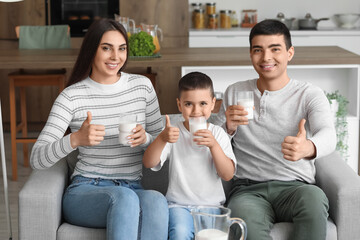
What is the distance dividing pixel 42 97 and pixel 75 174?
3394mm

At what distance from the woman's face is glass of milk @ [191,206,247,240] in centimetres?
90

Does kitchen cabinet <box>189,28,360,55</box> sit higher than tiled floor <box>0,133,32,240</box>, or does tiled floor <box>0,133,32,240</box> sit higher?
kitchen cabinet <box>189,28,360,55</box>

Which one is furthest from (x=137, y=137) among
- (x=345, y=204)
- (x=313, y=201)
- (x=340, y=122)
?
(x=340, y=122)

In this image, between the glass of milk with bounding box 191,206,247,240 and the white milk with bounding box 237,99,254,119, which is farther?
the white milk with bounding box 237,99,254,119

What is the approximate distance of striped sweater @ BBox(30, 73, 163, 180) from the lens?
7.95 ft

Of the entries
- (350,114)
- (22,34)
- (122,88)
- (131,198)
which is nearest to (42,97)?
(22,34)

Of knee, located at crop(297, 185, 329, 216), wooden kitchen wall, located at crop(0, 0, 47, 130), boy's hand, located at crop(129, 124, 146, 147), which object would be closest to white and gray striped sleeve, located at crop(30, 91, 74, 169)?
boy's hand, located at crop(129, 124, 146, 147)

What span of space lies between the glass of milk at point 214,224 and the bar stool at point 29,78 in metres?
2.72

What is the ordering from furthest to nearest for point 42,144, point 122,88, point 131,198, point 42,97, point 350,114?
point 42,97 → point 350,114 → point 122,88 → point 42,144 → point 131,198

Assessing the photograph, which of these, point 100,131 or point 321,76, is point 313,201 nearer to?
point 100,131

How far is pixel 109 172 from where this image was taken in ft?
8.04

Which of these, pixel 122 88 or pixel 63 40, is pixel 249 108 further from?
pixel 63 40

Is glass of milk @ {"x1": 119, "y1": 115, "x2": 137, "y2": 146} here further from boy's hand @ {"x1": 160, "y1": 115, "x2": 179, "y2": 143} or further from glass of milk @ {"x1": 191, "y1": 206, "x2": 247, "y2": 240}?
glass of milk @ {"x1": 191, "y1": 206, "x2": 247, "y2": 240}

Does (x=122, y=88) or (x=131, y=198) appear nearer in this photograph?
(x=131, y=198)
